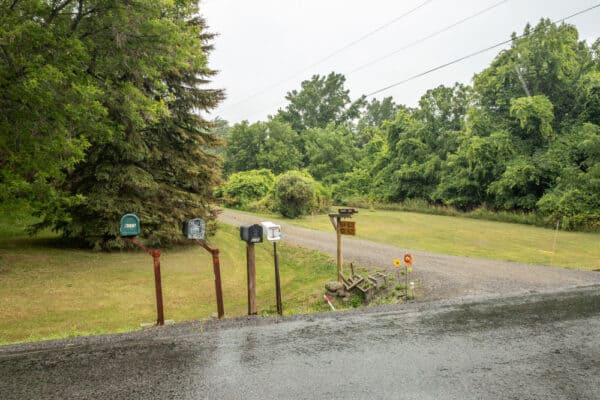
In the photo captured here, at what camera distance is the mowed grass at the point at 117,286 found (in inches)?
273

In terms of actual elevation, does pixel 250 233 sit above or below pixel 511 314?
A: above

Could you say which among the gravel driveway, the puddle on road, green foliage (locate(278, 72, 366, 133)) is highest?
green foliage (locate(278, 72, 366, 133))

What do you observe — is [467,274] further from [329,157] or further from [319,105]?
[319,105]

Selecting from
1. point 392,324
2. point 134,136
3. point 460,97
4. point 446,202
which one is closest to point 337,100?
point 460,97

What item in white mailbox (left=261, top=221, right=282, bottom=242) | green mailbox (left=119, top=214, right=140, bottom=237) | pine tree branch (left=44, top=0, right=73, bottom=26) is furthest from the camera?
pine tree branch (left=44, top=0, right=73, bottom=26)

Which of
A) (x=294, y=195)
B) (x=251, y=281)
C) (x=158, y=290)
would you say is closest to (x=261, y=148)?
(x=294, y=195)

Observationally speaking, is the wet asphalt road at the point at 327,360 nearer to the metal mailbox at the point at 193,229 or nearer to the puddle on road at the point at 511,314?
the puddle on road at the point at 511,314

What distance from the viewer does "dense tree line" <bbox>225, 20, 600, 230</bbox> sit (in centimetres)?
2278

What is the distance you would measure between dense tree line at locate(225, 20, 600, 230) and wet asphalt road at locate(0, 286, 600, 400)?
19.2 m

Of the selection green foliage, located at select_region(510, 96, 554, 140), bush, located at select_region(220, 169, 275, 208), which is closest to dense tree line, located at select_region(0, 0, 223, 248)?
bush, located at select_region(220, 169, 275, 208)

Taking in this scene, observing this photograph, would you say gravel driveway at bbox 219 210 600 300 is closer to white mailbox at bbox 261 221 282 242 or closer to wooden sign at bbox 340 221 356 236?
wooden sign at bbox 340 221 356 236

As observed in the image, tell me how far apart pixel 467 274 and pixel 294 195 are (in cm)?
1422

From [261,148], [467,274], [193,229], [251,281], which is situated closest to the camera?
[193,229]

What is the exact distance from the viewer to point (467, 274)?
31.4 feet
